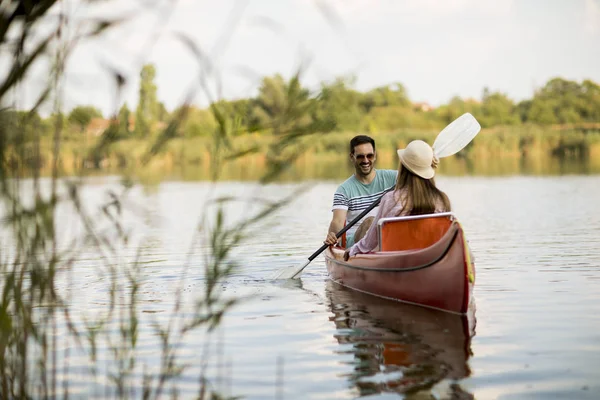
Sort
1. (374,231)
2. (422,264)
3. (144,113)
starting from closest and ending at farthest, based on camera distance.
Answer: (144,113) < (422,264) < (374,231)

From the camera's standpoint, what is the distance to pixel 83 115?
3.34 metres

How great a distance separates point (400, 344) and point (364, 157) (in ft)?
10.2

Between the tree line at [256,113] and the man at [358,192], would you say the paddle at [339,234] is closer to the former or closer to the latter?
the man at [358,192]

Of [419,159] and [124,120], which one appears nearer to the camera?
[124,120]

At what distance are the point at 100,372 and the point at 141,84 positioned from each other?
85.7 inches

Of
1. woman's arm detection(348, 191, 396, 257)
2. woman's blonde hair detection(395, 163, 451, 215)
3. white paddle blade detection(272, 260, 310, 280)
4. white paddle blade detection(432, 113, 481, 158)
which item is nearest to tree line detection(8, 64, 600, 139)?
woman's blonde hair detection(395, 163, 451, 215)

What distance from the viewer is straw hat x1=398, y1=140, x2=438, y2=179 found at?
6.61 meters

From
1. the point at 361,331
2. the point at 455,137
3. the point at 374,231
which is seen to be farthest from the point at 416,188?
the point at 455,137

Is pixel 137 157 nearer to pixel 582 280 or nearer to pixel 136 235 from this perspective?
pixel 582 280

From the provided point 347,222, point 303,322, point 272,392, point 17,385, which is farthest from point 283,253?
point 17,385

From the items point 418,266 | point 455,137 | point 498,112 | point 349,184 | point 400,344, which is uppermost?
point 498,112

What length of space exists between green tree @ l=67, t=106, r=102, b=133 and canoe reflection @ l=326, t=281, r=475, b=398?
2.00 meters

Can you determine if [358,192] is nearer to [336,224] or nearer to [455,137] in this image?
[336,224]

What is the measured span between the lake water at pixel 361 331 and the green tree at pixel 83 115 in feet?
0.86
